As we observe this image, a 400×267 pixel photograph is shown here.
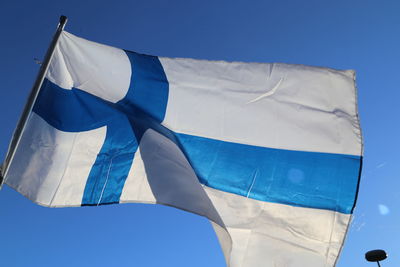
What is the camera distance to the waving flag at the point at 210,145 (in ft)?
15.1

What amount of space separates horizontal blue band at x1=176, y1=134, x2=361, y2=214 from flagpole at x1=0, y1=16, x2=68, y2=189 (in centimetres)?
172

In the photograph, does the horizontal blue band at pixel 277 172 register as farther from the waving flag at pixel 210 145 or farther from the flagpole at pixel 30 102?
the flagpole at pixel 30 102

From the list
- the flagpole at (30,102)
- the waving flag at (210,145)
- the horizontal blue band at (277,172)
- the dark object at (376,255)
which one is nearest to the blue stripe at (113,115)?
the waving flag at (210,145)

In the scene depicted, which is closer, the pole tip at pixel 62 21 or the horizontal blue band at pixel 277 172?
the pole tip at pixel 62 21

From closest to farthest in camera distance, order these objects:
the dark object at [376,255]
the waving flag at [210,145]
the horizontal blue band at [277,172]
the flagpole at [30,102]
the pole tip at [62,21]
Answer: the flagpole at [30,102]
the waving flag at [210,145]
the pole tip at [62,21]
the horizontal blue band at [277,172]
the dark object at [376,255]

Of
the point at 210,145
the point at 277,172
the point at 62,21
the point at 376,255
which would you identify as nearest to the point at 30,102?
the point at 62,21

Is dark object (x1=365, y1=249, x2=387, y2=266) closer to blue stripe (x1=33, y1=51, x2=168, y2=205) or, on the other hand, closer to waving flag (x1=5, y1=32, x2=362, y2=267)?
waving flag (x1=5, y1=32, x2=362, y2=267)

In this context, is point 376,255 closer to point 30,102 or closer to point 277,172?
point 277,172

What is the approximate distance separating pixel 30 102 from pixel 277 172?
281 centimetres

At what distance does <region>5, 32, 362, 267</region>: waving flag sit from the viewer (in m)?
4.60

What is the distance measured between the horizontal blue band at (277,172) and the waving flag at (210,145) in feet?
0.04

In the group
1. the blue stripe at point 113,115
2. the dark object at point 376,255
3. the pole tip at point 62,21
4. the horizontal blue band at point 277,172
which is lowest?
the dark object at point 376,255

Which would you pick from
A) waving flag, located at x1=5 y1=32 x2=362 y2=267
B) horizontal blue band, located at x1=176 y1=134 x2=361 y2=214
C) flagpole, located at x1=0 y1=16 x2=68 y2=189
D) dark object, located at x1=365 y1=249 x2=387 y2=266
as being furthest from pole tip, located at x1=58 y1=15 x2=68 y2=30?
dark object, located at x1=365 y1=249 x2=387 y2=266

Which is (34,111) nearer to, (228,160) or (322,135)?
(228,160)
